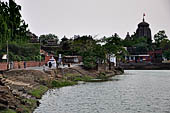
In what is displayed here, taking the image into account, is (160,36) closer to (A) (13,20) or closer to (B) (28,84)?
(A) (13,20)

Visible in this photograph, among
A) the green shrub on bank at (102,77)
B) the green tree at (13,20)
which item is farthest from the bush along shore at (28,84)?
the green tree at (13,20)

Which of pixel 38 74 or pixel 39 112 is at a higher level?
pixel 38 74

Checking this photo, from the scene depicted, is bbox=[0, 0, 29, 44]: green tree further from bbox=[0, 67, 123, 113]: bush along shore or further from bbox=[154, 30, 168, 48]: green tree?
bbox=[154, 30, 168, 48]: green tree

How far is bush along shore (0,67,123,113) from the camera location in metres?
26.2

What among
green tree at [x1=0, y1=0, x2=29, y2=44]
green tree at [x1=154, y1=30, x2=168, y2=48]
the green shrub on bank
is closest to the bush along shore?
the green shrub on bank

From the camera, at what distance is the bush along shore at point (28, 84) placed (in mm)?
26200

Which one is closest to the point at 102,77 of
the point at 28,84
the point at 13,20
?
the point at 13,20

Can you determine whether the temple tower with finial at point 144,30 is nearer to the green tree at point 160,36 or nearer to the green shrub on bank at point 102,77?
the green tree at point 160,36

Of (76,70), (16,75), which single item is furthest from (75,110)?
(76,70)

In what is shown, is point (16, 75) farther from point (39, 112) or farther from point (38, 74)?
point (39, 112)

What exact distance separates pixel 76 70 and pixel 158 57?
8186 cm

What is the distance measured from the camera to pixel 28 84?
40938mm

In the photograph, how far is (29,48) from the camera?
76625mm

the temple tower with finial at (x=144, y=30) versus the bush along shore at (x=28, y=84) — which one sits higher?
the temple tower with finial at (x=144, y=30)
